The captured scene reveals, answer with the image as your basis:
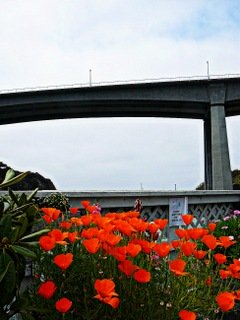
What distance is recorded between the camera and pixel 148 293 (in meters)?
1.95

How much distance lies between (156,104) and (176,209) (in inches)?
982

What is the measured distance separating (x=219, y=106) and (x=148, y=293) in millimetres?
30853

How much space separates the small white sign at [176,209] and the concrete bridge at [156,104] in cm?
2241

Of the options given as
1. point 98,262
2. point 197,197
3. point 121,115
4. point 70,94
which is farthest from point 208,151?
point 98,262

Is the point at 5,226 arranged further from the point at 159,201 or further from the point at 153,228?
the point at 159,201

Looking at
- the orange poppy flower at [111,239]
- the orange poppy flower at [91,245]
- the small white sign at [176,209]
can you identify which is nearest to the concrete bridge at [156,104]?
the small white sign at [176,209]

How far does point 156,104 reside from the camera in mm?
33906

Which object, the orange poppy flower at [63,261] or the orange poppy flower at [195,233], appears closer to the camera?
the orange poppy flower at [63,261]

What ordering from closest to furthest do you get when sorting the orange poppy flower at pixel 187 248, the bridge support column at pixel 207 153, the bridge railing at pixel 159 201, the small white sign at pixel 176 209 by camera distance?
1. the orange poppy flower at pixel 187 248
2. the bridge railing at pixel 159 201
3. the small white sign at pixel 176 209
4. the bridge support column at pixel 207 153

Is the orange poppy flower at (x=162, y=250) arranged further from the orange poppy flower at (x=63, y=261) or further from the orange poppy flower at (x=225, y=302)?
the orange poppy flower at (x=63, y=261)

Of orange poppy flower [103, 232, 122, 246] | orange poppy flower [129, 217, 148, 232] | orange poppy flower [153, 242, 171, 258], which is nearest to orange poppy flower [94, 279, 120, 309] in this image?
orange poppy flower [103, 232, 122, 246]

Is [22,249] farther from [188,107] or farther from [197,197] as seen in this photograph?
[188,107]

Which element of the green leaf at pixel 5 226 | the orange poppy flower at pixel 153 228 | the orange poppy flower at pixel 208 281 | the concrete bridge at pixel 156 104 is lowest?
the orange poppy flower at pixel 208 281

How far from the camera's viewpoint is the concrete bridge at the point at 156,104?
105 ft
